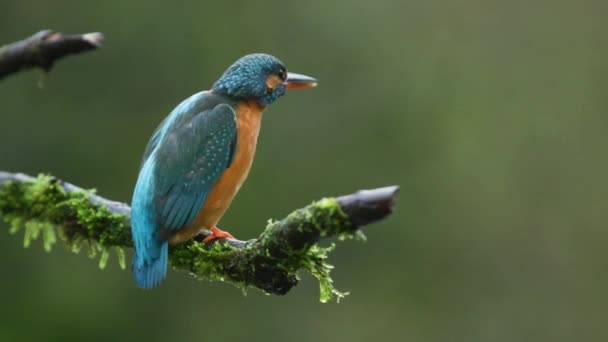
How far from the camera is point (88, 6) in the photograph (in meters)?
9.80

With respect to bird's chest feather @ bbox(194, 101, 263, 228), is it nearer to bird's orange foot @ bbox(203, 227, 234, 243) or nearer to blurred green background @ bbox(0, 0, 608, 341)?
bird's orange foot @ bbox(203, 227, 234, 243)

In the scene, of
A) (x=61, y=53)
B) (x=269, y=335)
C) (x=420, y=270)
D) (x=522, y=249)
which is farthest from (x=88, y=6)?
(x=61, y=53)

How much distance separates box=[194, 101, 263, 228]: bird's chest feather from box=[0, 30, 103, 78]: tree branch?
1480 millimetres

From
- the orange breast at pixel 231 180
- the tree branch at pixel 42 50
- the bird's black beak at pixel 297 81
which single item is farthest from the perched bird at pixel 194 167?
the tree branch at pixel 42 50

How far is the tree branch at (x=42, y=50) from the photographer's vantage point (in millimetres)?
3107

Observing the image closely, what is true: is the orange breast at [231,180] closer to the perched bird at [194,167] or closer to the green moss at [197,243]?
the perched bird at [194,167]

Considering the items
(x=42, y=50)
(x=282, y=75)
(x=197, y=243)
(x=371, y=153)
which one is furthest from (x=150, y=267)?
(x=371, y=153)

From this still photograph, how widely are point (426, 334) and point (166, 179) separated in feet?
21.0

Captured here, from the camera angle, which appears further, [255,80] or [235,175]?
[255,80]

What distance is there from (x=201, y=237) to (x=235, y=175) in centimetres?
35

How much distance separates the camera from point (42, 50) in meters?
3.12

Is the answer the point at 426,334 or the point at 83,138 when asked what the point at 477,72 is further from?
the point at 83,138

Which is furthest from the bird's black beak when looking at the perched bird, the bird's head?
the perched bird

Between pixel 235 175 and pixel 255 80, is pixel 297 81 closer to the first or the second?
pixel 255 80
